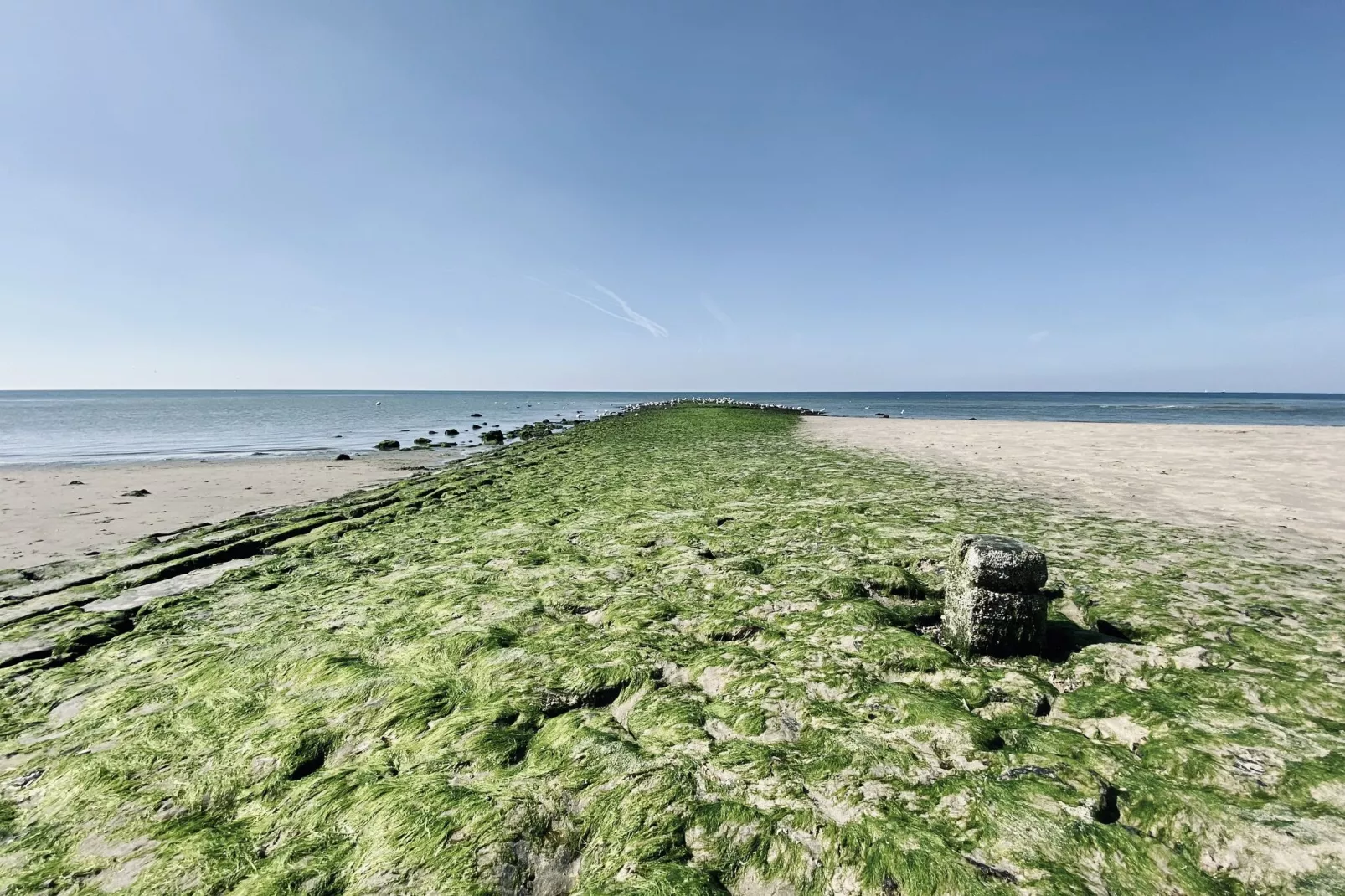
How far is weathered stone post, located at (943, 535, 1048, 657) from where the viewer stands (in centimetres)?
476

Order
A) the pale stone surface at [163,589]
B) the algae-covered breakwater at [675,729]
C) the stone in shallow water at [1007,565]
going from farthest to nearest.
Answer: the pale stone surface at [163,589]
the stone in shallow water at [1007,565]
the algae-covered breakwater at [675,729]

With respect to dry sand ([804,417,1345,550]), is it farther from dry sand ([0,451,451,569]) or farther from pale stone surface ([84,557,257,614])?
dry sand ([0,451,451,569])

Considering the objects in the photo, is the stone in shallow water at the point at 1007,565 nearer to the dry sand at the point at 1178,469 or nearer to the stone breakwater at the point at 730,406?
the dry sand at the point at 1178,469

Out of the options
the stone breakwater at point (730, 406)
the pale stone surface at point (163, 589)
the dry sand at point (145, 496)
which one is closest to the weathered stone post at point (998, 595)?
the pale stone surface at point (163, 589)

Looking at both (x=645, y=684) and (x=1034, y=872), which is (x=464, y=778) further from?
(x=1034, y=872)

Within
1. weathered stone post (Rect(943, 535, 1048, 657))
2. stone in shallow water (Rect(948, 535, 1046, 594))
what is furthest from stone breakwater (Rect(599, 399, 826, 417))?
stone in shallow water (Rect(948, 535, 1046, 594))

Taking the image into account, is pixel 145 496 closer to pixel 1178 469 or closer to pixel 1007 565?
pixel 1007 565

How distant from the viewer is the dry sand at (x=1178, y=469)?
10.2 m

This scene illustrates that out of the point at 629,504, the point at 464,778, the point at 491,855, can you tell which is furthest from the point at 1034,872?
the point at 629,504

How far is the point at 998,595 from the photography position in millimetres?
4852

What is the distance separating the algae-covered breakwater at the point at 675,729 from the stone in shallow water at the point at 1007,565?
0.72m

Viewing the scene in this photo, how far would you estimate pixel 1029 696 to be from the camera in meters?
4.36

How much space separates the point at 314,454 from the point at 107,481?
8.79 m

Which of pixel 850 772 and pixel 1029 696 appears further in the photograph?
pixel 1029 696
